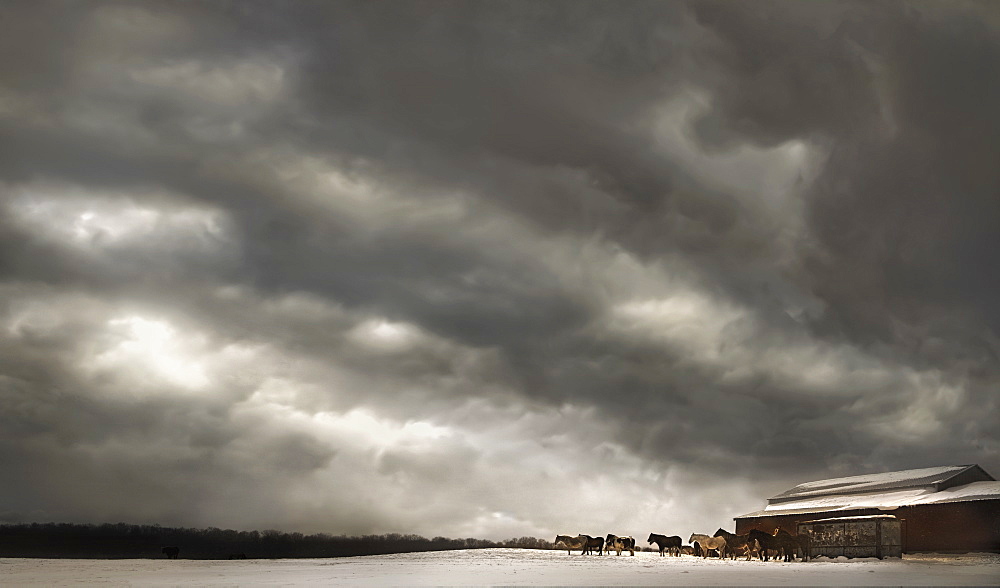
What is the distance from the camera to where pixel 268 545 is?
8544 cm

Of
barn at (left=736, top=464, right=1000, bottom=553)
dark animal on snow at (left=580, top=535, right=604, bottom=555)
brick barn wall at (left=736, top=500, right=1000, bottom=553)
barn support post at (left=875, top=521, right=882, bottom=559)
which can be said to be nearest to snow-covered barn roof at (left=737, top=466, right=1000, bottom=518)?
barn at (left=736, top=464, right=1000, bottom=553)

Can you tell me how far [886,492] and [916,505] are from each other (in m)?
8.16

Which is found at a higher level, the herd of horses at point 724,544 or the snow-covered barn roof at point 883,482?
the snow-covered barn roof at point 883,482

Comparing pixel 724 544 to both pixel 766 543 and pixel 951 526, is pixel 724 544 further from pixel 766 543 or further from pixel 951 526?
pixel 951 526

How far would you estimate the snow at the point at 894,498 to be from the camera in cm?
6066

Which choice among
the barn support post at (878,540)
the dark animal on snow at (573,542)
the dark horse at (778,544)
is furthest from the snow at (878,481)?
the dark animal on snow at (573,542)

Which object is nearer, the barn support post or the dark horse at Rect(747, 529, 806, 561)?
the barn support post

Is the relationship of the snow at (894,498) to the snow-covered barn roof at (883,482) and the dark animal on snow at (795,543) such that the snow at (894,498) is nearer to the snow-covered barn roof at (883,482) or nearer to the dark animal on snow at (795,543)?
the snow-covered barn roof at (883,482)

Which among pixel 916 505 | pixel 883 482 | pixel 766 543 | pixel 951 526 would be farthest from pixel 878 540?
pixel 883 482

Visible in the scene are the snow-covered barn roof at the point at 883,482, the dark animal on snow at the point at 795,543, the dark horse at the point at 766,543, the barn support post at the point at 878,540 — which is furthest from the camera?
the snow-covered barn roof at the point at 883,482

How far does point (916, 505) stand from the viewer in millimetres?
62250

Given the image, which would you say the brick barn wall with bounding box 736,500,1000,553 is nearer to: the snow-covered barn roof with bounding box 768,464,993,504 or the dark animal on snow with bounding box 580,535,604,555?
the snow-covered barn roof with bounding box 768,464,993,504

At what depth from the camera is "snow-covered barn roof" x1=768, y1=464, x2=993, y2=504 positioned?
6812 cm

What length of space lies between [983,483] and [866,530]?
57.4 feet
